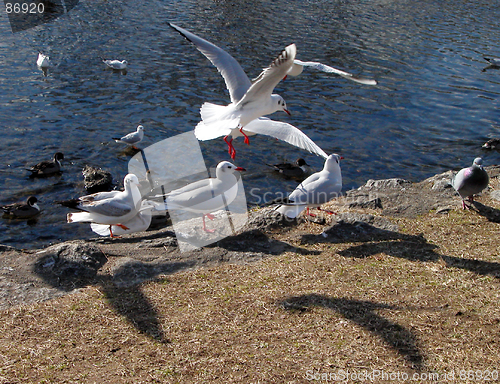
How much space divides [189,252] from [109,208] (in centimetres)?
200

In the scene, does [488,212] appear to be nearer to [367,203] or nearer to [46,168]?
[367,203]

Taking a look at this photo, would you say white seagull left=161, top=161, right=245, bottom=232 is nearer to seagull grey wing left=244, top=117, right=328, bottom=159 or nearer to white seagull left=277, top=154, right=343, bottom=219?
white seagull left=277, top=154, right=343, bottom=219

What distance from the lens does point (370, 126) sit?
15812mm

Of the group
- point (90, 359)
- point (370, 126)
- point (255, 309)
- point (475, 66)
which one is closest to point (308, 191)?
point (255, 309)

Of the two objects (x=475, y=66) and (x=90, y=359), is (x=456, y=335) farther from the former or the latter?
(x=475, y=66)

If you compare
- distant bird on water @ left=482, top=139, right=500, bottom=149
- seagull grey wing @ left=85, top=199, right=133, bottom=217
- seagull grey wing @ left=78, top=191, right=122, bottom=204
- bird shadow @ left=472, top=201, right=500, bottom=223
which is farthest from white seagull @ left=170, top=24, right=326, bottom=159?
distant bird on water @ left=482, top=139, right=500, bottom=149

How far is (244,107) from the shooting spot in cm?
838

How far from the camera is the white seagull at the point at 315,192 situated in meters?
7.82

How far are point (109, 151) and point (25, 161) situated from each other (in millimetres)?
2224

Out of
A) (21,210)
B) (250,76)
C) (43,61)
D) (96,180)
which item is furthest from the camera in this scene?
(43,61)

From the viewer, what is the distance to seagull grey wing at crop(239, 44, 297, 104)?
6.57 m

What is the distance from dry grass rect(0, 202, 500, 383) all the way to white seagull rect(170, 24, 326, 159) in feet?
8.59

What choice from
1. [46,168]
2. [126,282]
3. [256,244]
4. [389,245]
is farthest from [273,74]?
[46,168]

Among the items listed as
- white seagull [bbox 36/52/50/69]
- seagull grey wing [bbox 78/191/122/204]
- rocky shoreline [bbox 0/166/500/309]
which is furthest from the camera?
white seagull [bbox 36/52/50/69]
